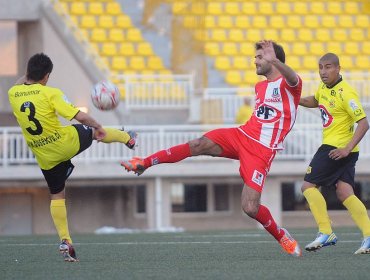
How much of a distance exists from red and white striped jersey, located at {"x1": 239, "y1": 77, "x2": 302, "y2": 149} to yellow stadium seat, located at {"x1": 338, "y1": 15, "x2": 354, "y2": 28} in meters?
15.6

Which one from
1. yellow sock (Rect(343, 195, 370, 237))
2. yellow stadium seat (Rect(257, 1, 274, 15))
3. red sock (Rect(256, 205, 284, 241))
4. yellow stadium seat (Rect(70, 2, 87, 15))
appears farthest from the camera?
yellow stadium seat (Rect(257, 1, 274, 15))

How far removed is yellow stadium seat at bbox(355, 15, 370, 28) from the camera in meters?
24.8

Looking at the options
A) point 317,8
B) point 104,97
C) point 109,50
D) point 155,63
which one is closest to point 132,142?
point 104,97

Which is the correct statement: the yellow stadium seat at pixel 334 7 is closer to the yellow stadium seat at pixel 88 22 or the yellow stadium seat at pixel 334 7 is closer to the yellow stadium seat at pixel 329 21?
the yellow stadium seat at pixel 329 21

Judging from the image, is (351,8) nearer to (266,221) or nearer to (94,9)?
(94,9)

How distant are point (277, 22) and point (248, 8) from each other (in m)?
0.67

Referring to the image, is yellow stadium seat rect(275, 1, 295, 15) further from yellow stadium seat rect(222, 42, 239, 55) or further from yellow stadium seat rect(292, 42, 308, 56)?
yellow stadium seat rect(222, 42, 239, 55)

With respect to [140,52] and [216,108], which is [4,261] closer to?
[216,108]

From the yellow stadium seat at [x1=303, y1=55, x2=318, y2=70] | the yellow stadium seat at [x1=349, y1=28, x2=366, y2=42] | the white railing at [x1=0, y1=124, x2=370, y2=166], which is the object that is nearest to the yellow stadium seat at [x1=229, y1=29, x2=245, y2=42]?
the yellow stadium seat at [x1=303, y1=55, x2=318, y2=70]

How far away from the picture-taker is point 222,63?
23.6 meters

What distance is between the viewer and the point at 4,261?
31.1ft

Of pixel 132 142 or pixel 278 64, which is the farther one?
pixel 132 142

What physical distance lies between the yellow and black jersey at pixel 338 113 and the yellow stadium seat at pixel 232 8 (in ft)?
47.4

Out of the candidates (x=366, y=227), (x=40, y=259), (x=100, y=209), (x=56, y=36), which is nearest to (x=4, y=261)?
(x=40, y=259)
